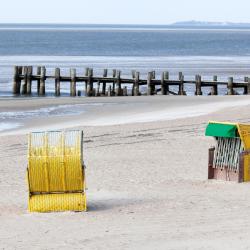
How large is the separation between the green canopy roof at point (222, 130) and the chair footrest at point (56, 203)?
11.6 feet

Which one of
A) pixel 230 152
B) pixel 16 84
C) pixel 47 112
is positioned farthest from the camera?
pixel 16 84

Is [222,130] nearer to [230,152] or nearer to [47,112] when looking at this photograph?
[230,152]

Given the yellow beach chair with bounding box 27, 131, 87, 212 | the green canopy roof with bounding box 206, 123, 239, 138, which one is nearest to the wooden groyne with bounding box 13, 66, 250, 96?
the green canopy roof with bounding box 206, 123, 239, 138

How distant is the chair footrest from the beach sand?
156 millimetres

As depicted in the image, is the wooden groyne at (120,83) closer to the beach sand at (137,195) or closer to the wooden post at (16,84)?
the wooden post at (16,84)

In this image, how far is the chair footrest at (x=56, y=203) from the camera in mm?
12648

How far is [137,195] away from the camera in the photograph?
14328 millimetres

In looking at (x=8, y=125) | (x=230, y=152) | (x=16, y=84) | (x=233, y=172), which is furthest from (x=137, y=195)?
(x=16, y=84)

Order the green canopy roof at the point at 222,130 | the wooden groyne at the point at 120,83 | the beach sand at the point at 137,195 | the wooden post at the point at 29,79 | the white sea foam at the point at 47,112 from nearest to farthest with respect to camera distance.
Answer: the beach sand at the point at 137,195, the green canopy roof at the point at 222,130, the white sea foam at the point at 47,112, the wooden groyne at the point at 120,83, the wooden post at the point at 29,79

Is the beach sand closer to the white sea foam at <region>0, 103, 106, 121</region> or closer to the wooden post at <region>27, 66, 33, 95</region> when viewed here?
the white sea foam at <region>0, 103, 106, 121</region>

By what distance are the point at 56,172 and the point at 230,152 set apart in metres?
4.17

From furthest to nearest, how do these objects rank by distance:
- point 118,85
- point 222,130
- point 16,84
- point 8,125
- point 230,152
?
point 16,84
point 118,85
point 8,125
point 230,152
point 222,130

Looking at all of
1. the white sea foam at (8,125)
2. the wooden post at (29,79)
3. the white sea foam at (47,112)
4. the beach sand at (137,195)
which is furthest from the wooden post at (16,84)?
the beach sand at (137,195)

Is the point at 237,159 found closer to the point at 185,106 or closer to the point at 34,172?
the point at 34,172
